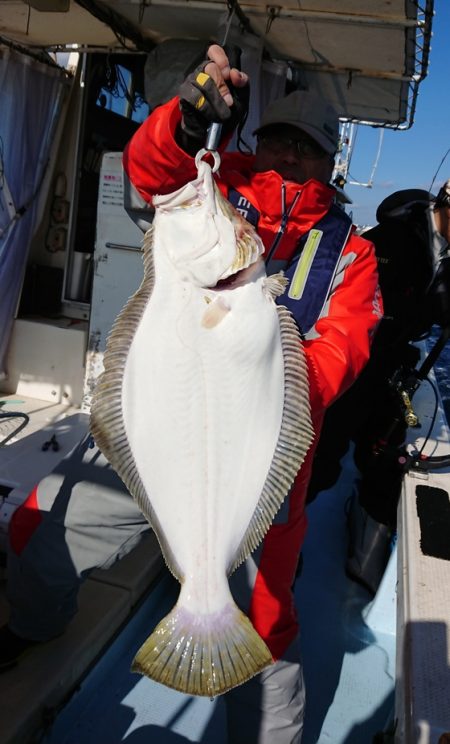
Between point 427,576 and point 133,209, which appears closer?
point 133,209

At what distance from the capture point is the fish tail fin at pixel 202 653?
1.25m

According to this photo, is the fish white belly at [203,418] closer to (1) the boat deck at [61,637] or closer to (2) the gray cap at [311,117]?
(2) the gray cap at [311,117]

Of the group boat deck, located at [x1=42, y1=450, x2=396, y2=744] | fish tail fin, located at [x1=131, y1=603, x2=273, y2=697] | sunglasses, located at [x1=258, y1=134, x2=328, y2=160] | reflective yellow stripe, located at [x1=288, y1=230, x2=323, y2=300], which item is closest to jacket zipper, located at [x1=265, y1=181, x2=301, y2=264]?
reflective yellow stripe, located at [x1=288, y1=230, x2=323, y2=300]

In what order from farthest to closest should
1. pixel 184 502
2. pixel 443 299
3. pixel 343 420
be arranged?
1. pixel 343 420
2. pixel 443 299
3. pixel 184 502

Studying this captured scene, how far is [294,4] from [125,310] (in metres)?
3.07

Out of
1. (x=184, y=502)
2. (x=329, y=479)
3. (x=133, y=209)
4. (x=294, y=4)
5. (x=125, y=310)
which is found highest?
(x=294, y=4)

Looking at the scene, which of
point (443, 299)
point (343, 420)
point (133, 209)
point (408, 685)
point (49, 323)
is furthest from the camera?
point (49, 323)

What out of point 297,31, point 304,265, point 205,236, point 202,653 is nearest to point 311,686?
point 202,653

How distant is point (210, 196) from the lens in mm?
1378

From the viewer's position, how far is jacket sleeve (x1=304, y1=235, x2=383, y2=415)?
1577 mm

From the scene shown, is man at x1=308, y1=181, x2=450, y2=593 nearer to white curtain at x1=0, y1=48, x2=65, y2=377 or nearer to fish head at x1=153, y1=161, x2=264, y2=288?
fish head at x1=153, y1=161, x2=264, y2=288

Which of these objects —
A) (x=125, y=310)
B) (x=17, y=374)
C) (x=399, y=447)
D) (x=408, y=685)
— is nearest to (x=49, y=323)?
(x=17, y=374)

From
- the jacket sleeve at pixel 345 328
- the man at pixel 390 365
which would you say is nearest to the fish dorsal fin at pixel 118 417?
the jacket sleeve at pixel 345 328

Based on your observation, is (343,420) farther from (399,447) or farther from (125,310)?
(125,310)
